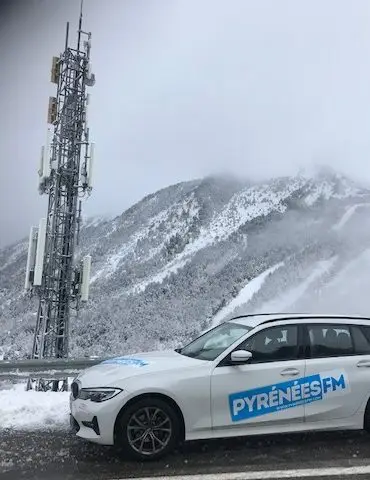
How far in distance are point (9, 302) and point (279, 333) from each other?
13883 cm

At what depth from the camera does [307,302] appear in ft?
373

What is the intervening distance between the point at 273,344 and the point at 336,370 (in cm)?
75

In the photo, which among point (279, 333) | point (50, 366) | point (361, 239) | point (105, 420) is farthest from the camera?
point (361, 239)

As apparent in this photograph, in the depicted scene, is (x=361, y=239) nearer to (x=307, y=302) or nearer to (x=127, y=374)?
(x=307, y=302)

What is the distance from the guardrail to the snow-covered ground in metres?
1.00

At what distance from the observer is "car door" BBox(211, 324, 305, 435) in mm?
5508

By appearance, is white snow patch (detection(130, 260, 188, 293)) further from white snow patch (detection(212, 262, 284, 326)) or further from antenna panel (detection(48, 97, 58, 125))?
antenna panel (detection(48, 97, 58, 125))

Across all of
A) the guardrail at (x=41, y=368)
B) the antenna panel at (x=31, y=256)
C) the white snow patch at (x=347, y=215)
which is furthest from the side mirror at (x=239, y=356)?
the white snow patch at (x=347, y=215)

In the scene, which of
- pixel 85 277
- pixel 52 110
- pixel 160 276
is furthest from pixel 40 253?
pixel 160 276

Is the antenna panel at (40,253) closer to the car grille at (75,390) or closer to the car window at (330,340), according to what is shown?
the car grille at (75,390)

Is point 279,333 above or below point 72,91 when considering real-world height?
below

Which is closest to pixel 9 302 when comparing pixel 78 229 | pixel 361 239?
pixel 361 239

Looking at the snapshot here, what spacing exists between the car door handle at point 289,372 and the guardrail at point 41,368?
14.2 ft

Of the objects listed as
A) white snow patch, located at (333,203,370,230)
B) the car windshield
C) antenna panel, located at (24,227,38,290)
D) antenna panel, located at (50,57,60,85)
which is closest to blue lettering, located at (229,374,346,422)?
the car windshield
